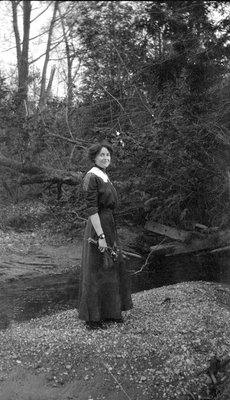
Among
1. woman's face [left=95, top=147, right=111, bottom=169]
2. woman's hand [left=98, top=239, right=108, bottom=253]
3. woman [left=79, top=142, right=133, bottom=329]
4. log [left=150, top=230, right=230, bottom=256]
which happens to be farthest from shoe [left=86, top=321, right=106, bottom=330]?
log [left=150, top=230, right=230, bottom=256]

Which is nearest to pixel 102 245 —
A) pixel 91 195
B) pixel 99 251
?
pixel 99 251

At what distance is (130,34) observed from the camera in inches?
76.6

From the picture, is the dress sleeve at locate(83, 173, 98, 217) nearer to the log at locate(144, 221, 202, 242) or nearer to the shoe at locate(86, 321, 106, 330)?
the shoe at locate(86, 321, 106, 330)

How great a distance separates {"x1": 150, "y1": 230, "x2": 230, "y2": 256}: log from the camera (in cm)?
977

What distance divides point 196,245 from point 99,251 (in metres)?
5.52

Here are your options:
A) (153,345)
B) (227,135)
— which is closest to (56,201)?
(227,135)

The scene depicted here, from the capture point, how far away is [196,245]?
10164 mm

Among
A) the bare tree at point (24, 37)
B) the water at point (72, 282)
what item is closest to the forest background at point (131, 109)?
the bare tree at point (24, 37)

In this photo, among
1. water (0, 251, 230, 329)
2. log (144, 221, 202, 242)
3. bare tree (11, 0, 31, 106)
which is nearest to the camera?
bare tree (11, 0, 31, 106)

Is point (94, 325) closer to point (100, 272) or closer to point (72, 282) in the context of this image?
point (100, 272)

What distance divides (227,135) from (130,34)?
4993mm

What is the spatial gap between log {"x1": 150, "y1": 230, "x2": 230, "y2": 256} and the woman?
505cm

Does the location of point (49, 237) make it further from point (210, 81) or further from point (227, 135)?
point (210, 81)

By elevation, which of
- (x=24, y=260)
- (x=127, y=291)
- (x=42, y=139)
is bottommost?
(x=24, y=260)
